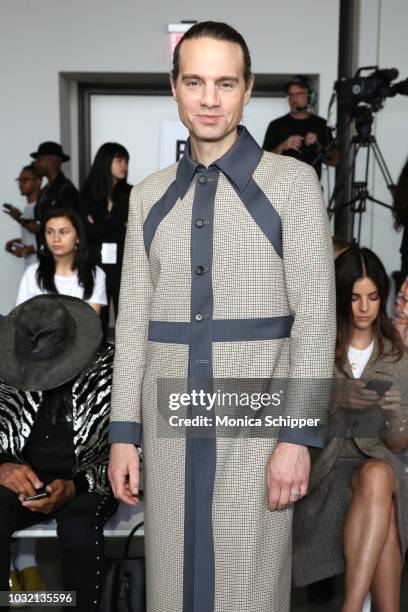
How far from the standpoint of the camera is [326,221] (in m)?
1.39

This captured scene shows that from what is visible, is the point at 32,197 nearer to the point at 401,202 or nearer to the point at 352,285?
the point at 401,202

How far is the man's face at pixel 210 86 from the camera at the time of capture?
1368 mm

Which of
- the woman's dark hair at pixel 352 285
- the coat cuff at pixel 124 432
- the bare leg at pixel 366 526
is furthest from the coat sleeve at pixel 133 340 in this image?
the woman's dark hair at pixel 352 285

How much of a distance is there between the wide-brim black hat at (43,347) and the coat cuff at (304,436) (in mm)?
1107

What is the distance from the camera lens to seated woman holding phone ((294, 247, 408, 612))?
2.15m

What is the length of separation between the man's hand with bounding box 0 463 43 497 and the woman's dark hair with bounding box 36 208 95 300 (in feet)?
4.54

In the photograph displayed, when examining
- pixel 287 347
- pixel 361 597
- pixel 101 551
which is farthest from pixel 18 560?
Result: pixel 287 347

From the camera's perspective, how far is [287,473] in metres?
1.34

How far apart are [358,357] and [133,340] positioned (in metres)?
1.18

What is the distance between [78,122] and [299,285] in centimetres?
521

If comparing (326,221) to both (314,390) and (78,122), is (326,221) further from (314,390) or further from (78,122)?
(78,122)

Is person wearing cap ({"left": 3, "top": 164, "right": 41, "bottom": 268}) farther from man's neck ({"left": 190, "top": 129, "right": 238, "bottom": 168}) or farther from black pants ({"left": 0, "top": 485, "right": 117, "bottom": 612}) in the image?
man's neck ({"left": 190, "top": 129, "right": 238, "bottom": 168})

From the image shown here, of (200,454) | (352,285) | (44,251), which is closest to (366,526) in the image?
(352,285)

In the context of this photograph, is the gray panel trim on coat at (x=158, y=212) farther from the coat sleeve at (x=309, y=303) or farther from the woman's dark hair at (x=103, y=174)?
the woman's dark hair at (x=103, y=174)
